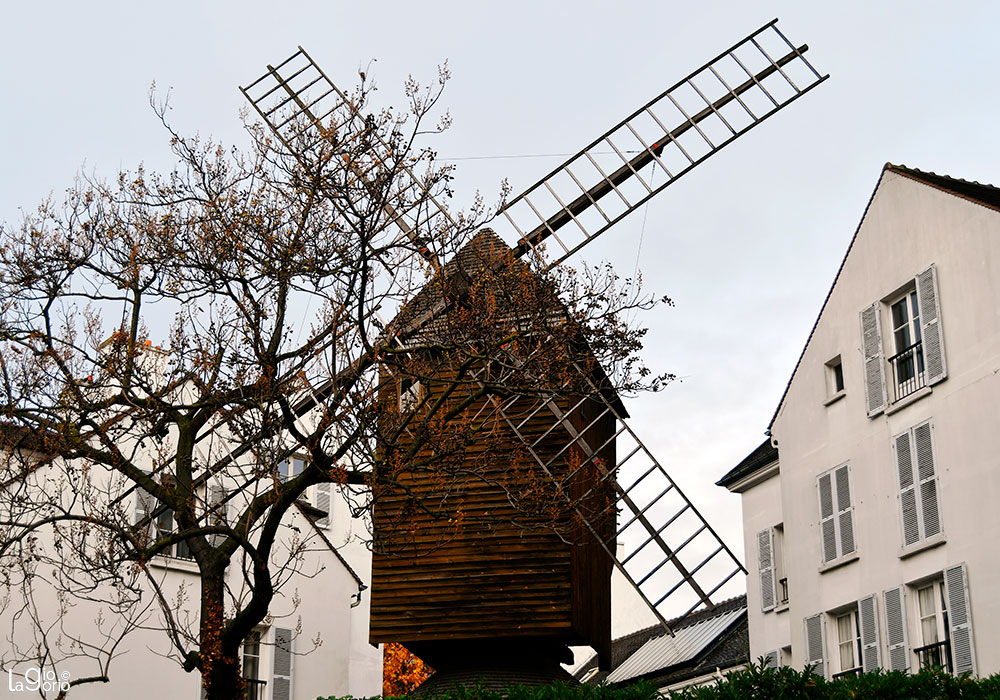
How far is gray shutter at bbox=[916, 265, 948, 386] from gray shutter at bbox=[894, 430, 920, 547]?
46.0 inches

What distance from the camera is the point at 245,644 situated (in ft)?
69.5

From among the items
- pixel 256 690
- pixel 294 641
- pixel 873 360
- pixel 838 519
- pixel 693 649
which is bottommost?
pixel 256 690

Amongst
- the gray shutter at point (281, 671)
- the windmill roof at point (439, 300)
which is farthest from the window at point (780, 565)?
the gray shutter at point (281, 671)

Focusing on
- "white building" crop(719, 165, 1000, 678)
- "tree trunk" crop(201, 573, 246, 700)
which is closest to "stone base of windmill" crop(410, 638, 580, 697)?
"tree trunk" crop(201, 573, 246, 700)

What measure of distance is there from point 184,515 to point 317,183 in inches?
149

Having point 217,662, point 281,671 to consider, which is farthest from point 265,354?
point 281,671

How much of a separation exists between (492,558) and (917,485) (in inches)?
275

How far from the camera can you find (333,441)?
541 inches

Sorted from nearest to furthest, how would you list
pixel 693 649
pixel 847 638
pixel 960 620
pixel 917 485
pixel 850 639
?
pixel 960 620 < pixel 917 485 < pixel 850 639 < pixel 847 638 < pixel 693 649

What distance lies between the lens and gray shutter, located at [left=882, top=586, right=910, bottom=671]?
1928 centimetres

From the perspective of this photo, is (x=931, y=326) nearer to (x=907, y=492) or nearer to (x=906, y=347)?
(x=906, y=347)

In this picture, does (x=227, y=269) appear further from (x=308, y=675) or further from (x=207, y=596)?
(x=308, y=675)

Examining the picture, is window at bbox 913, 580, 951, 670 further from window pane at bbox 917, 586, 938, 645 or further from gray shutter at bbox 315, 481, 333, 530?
gray shutter at bbox 315, 481, 333, 530

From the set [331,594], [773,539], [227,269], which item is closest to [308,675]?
[331,594]
